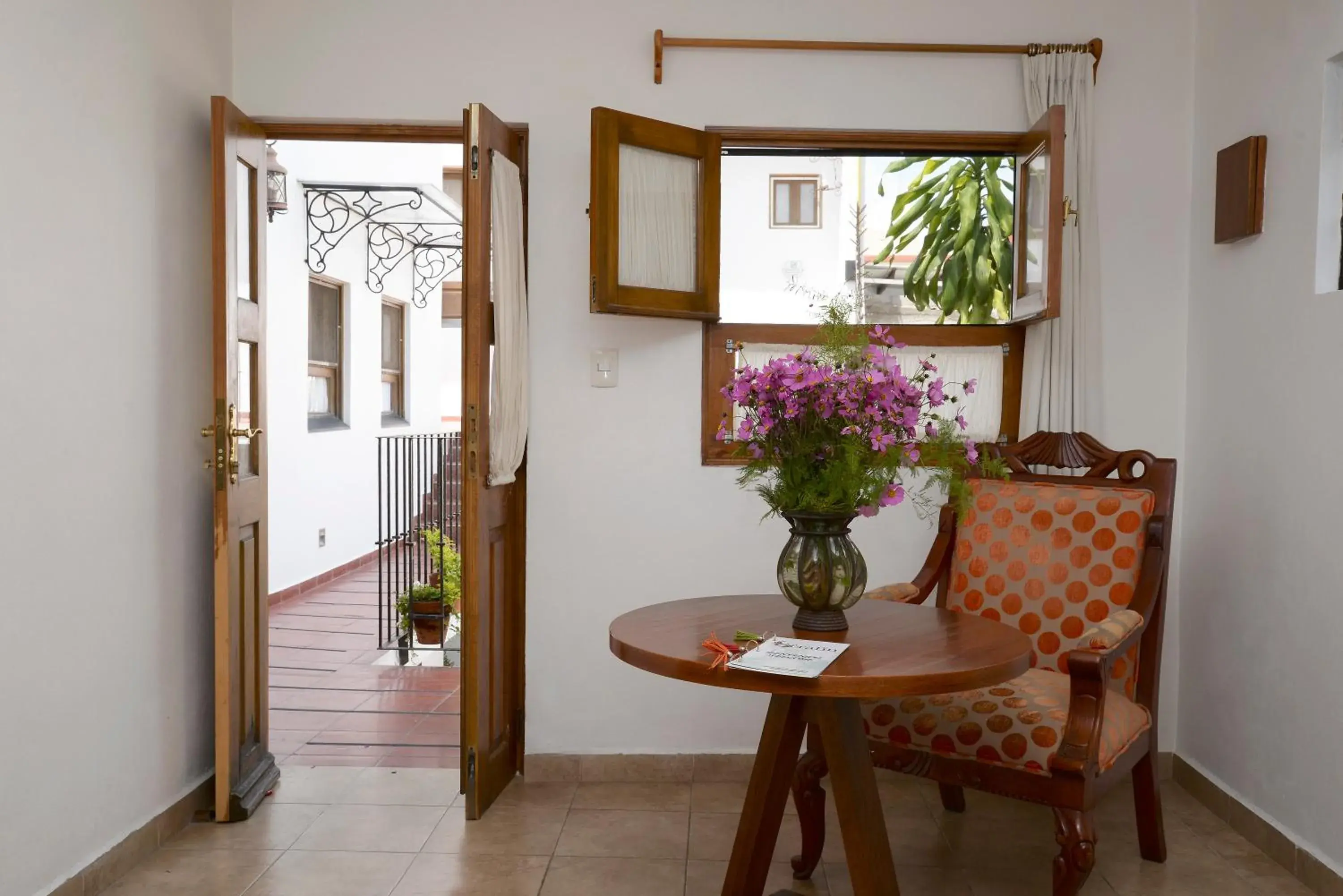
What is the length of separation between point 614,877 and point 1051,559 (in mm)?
1485

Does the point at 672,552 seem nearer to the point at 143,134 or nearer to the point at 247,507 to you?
the point at 247,507

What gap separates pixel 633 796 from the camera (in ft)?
11.2

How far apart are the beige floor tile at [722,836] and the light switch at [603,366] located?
1.40 metres

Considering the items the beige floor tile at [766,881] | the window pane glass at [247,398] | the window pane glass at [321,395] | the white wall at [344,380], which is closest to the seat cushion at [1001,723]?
the beige floor tile at [766,881]

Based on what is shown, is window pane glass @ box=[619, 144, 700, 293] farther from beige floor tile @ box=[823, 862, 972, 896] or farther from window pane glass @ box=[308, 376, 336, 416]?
window pane glass @ box=[308, 376, 336, 416]

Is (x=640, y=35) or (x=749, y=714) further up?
(x=640, y=35)

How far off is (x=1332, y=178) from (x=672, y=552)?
2161mm

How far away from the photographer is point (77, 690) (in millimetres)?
2572

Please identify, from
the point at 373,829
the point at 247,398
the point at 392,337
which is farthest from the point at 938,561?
the point at 392,337

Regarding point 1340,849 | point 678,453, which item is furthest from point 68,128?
point 1340,849

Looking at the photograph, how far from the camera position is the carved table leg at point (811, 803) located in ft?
8.84

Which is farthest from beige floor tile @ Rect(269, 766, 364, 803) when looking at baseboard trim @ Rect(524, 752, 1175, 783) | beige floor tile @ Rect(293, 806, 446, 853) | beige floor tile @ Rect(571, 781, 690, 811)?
beige floor tile @ Rect(571, 781, 690, 811)

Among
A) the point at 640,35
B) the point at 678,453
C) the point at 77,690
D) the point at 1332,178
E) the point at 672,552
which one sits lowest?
the point at 77,690

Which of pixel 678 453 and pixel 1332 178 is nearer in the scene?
pixel 1332 178
